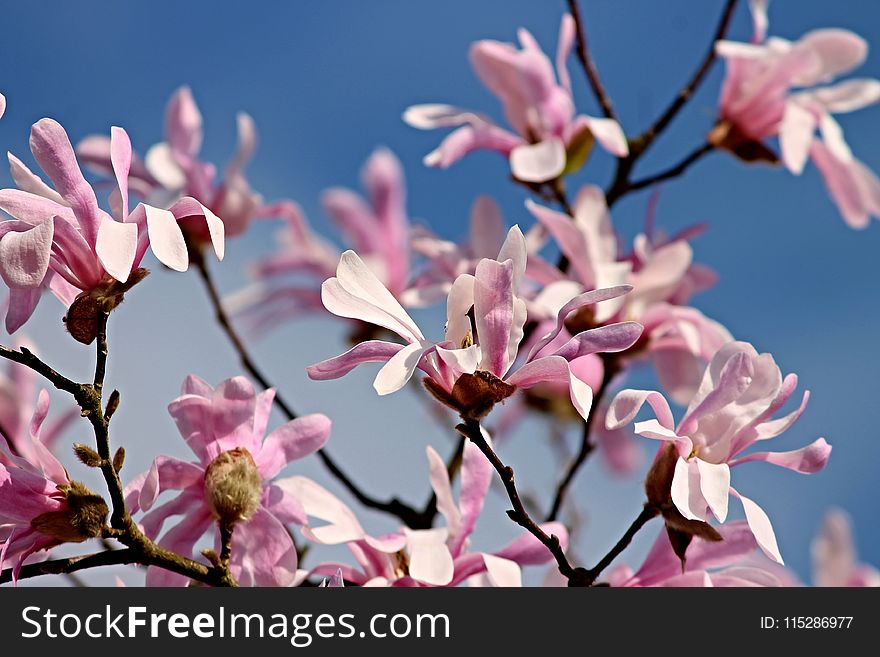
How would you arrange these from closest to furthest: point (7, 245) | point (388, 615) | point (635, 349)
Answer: point (7, 245), point (388, 615), point (635, 349)

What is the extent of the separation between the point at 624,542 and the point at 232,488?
10.8 inches

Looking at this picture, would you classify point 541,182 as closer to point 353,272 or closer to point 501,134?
point 501,134

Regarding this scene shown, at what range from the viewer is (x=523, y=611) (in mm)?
737

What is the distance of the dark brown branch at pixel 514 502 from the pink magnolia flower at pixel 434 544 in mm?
52

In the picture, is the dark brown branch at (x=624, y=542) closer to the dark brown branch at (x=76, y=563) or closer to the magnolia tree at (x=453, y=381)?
the magnolia tree at (x=453, y=381)

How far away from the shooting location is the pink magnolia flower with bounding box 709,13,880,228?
3.84 feet

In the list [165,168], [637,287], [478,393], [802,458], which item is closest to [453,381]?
[478,393]

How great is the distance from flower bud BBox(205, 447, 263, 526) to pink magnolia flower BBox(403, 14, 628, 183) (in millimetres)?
459

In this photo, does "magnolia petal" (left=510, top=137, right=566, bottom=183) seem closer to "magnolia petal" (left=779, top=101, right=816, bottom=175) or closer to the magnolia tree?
the magnolia tree

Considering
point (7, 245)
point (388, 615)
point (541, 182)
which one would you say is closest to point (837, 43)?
point (541, 182)

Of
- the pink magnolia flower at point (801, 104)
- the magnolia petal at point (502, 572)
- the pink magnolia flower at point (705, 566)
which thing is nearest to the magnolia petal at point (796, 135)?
the pink magnolia flower at point (801, 104)

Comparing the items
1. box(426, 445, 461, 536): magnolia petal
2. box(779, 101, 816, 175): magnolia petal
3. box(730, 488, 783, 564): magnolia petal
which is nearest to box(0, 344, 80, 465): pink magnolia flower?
box(426, 445, 461, 536): magnolia petal

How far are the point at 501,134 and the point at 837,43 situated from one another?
1.32 ft

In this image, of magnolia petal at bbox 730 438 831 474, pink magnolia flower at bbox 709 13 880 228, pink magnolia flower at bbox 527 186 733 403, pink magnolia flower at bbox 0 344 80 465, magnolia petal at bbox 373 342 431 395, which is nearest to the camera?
magnolia petal at bbox 373 342 431 395
